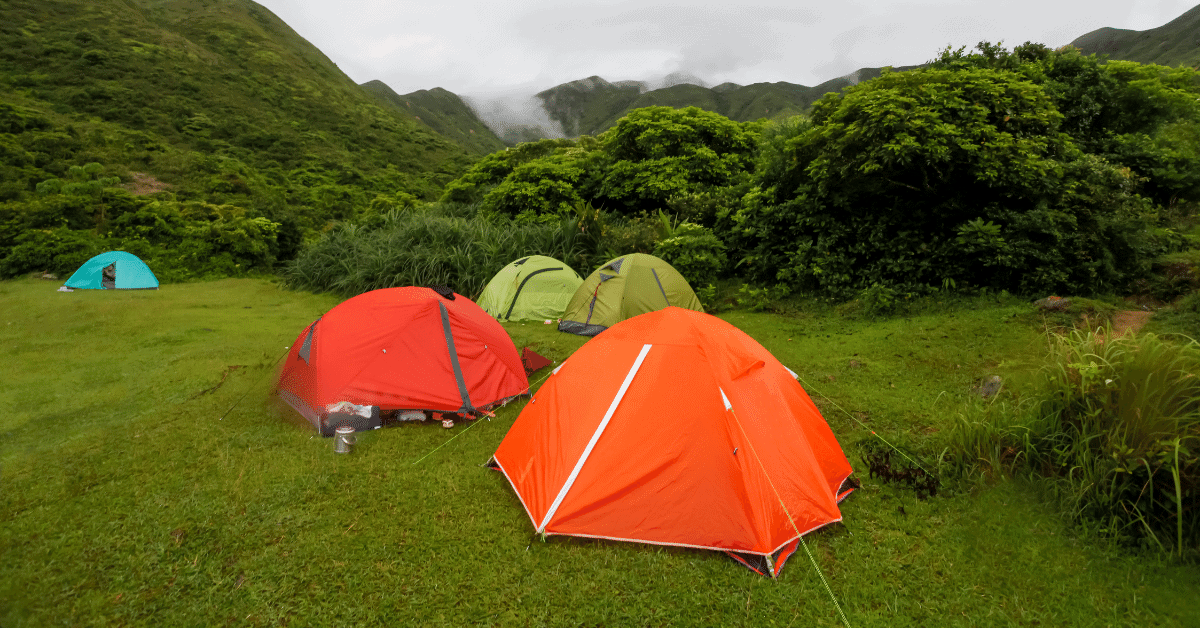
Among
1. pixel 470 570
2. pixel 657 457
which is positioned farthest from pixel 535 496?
pixel 657 457

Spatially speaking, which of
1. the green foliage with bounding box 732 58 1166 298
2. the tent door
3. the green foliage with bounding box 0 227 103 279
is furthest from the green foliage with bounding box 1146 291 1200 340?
the green foliage with bounding box 0 227 103 279

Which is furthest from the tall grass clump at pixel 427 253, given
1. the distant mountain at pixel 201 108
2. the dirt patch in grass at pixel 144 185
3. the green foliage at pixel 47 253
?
the dirt patch in grass at pixel 144 185

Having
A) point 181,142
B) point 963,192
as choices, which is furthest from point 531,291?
point 181,142

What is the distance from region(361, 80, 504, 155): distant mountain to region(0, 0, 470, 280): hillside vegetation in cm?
1660

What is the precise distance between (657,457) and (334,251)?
13014 millimetres

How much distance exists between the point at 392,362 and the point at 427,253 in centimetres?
726

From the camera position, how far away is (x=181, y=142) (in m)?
27.7

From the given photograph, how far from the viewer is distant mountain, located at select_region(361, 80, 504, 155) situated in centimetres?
6819

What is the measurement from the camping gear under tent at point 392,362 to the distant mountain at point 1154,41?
5632cm

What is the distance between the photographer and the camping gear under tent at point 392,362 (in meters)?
4.87

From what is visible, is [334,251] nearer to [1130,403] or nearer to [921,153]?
[921,153]

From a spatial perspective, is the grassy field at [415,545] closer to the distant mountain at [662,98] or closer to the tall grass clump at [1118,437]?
the tall grass clump at [1118,437]

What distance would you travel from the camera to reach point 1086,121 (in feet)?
29.0

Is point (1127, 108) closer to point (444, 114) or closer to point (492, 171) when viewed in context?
point (492, 171)
